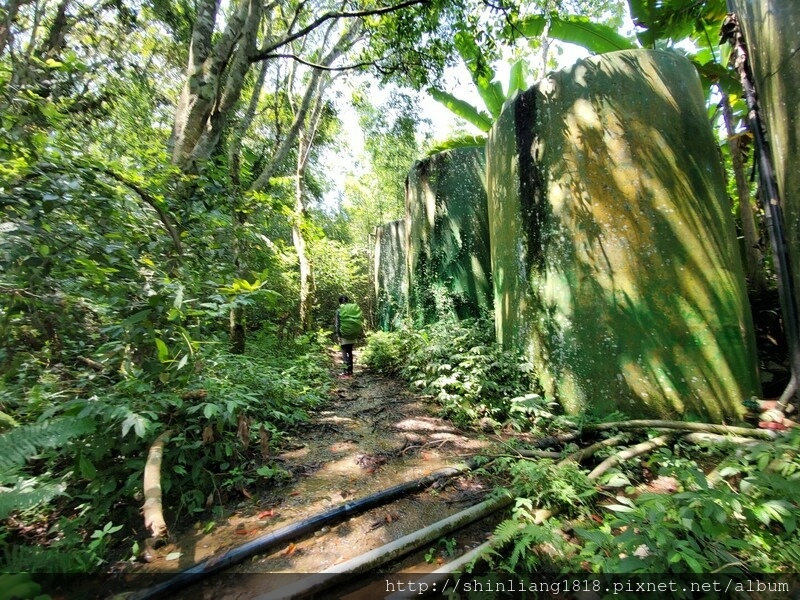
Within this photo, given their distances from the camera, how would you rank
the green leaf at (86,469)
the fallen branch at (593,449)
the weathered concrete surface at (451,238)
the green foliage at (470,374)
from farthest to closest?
the weathered concrete surface at (451,238), the green foliage at (470,374), the fallen branch at (593,449), the green leaf at (86,469)

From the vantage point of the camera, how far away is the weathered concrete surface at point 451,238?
6.88 metres

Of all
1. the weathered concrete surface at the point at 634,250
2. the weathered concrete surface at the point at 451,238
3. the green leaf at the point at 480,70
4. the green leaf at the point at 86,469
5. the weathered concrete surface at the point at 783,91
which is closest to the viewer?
the green leaf at the point at 86,469

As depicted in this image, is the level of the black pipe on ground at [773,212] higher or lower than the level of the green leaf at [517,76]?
lower

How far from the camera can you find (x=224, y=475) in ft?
9.87

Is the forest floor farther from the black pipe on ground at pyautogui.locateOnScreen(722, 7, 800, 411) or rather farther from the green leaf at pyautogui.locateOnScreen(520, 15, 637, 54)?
the green leaf at pyautogui.locateOnScreen(520, 15, 637, 54)

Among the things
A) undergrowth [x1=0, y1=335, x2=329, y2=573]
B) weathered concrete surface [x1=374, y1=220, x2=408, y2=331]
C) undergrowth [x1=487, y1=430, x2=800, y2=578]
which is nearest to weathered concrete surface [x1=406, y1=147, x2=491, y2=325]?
weathered concrete surface [x1=374, y1=220, x2=408, y2=331]

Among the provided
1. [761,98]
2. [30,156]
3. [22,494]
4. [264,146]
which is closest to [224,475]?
[22,494]

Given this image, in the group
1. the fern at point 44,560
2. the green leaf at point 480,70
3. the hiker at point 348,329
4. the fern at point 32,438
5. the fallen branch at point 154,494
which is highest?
the green leaf at point 480,70

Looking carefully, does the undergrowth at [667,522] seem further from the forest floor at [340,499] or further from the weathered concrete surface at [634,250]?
the weathered concrete surface at [634,250]

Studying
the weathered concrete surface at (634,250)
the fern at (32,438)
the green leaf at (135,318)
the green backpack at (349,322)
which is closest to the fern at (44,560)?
the fern at (32,438)

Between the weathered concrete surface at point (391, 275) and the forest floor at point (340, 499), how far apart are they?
16.4 feet

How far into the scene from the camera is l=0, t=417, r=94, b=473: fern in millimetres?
1932

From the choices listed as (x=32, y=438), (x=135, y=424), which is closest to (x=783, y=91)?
(x=135, y=424)

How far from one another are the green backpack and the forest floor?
2508mm
